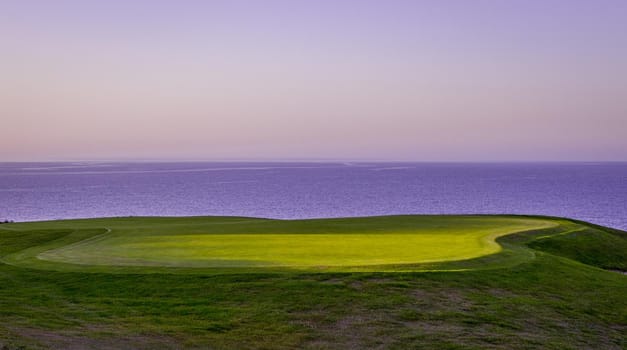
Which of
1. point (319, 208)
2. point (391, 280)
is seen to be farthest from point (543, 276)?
point (319, 208)

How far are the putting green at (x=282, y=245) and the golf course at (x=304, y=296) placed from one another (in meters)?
0.11

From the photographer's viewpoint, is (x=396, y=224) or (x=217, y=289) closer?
(x=217, y=289)

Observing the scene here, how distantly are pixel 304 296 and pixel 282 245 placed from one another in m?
8.70

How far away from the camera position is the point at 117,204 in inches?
4493

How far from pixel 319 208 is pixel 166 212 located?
26455mm

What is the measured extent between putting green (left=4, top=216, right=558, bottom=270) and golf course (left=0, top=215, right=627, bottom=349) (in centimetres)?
11

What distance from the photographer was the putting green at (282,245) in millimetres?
20578

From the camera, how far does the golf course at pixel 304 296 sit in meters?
13.3

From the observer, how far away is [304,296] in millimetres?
16125

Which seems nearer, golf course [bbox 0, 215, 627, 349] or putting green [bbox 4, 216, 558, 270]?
golf course [bbox 0, 215, 627, 349]

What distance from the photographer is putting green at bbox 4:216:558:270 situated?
2058 cm

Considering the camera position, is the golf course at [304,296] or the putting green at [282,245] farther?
the putting green at [282,245]

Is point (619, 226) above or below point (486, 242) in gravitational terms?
below

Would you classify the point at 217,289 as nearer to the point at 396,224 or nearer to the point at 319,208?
the point at 396,224
